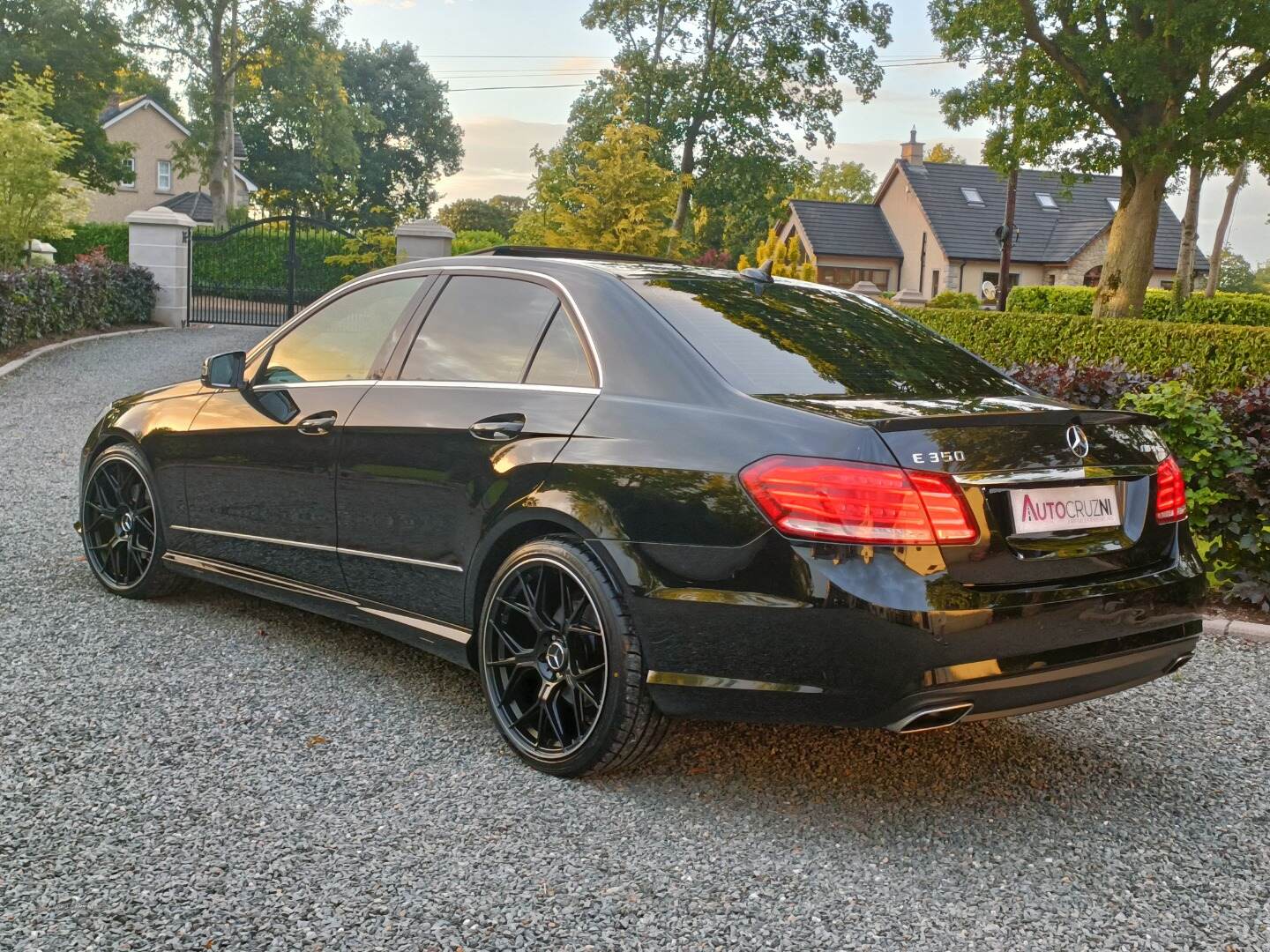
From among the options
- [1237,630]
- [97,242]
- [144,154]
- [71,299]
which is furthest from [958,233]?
[1237,630]

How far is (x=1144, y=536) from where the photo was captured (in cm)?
372

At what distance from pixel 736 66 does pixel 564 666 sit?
40670 millimetres

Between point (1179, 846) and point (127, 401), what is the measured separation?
4.91 m

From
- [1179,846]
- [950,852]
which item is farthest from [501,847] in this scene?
[1179,846]

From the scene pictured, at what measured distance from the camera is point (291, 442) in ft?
16.3

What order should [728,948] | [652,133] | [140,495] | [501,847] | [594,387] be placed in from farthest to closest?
[652,133] < [140,495] < [594,387] < [501,847] < [728,948]

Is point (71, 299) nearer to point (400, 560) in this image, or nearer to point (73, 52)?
point (400, 560)

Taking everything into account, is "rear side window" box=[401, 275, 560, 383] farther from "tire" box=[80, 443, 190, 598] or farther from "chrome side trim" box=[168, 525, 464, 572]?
"tire" box=[80, 443, 190, 598]

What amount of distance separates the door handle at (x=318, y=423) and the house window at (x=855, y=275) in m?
58.6

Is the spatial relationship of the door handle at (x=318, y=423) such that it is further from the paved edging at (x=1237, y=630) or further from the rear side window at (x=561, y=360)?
the paved edging at (x=1237, y=630)

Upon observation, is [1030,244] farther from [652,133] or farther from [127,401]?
[127,401]

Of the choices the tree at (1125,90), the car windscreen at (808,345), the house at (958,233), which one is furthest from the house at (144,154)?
the car windscreen at (808,345)

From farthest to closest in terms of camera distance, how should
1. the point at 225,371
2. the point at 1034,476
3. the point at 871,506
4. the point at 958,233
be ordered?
1. the point at 958,233
2. the point at 225,371
3. the point at 1034,476
4. the point at 871,506

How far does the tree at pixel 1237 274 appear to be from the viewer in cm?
13488
